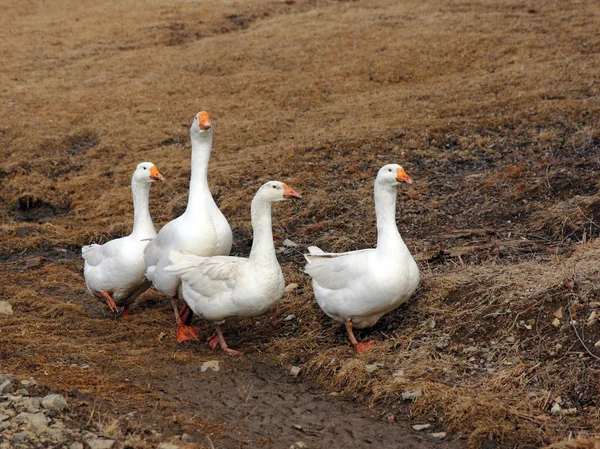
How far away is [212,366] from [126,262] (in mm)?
1903

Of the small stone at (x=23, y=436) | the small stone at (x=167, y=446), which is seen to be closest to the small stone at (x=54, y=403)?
the small stone at (x=23, y=436)

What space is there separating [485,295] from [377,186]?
4.59ft

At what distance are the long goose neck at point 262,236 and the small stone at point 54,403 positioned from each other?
2.25 meters

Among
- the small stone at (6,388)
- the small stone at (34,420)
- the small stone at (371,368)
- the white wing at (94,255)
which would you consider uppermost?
the small stone at (34,420)

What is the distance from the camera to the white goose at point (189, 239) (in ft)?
26.3

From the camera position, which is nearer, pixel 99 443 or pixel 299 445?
pixel 99 443

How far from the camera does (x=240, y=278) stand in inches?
287

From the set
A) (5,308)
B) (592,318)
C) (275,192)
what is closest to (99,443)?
(275,192)

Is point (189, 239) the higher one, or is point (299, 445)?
point (189, 239)

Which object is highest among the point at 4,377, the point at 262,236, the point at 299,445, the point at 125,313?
the point at 262,236

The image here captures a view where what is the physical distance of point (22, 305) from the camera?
8.82 m

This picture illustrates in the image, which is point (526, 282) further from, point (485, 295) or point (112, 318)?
point (112, 318)

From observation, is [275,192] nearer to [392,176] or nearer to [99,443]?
[392,176]

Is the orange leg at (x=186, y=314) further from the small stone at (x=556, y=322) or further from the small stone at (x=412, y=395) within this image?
the small stone at (x=556, y=322)
